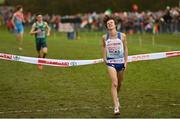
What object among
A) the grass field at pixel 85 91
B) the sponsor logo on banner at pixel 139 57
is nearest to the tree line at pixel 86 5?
the grass field at pixel 85 91

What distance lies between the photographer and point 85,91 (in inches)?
548

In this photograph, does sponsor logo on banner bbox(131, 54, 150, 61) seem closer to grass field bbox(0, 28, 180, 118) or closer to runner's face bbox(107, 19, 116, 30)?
grass field bbox(0, 28, 180, 118)

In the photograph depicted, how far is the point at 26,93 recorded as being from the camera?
539 inches

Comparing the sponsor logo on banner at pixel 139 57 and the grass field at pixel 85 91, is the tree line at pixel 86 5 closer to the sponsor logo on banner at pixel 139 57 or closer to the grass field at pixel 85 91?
the grass field at pixel 85 91

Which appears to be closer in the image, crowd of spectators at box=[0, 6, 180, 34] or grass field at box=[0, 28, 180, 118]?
grass field at box=[0, 28, 180, 118]

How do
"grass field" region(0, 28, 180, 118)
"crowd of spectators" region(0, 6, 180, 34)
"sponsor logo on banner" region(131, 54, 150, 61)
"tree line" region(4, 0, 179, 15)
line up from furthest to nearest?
"tree line" region(4, 0, 179, 15) < "crowd of spectators" region(0, 6, 180, 34) < "sponsor logo on banner" region(131, 54, 150, 61) < "grass field" region(0, 28, 180, 118)

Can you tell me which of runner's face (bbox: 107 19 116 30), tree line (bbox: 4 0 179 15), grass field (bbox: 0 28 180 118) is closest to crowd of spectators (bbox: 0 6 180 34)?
tree line (bbox: 4 0 179 15)

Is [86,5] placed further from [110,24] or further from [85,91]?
[110,24]

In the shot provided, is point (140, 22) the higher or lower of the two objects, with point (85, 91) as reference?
higher

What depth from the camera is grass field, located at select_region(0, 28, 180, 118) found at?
1128 cm

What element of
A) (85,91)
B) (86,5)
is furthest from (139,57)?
(86,5)

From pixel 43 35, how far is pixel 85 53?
17.8 feet

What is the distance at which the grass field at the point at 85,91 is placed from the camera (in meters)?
11.3

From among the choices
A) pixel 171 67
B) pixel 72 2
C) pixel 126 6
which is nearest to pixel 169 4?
pixel 126 6
